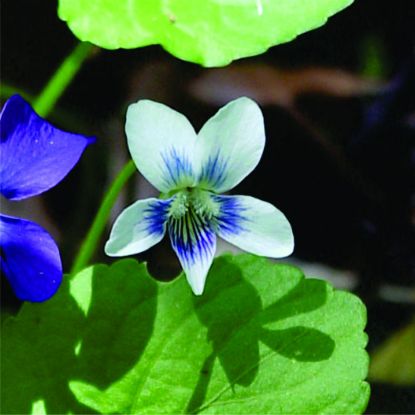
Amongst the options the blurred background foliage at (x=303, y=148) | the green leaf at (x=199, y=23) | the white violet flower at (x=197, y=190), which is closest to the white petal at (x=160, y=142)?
the white violet flower at (x=197, y=190)

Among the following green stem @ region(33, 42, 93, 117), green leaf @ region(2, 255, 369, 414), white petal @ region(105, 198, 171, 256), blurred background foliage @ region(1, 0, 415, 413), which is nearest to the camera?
white petal @ region(105, 198, 171, 256)

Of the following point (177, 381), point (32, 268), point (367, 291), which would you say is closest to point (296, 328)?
point (177, 381)

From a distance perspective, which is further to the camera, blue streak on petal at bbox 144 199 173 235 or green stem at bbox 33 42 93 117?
green stem at bbox 33 42 93 117

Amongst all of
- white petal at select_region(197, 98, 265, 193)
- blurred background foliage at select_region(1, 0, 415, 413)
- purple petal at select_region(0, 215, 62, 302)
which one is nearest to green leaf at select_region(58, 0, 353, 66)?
white petal at select_region(197, 98, 265, 193)

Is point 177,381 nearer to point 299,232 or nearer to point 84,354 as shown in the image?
point 84,354

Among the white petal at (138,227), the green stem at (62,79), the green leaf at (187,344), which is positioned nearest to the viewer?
the white petal at (138,227)

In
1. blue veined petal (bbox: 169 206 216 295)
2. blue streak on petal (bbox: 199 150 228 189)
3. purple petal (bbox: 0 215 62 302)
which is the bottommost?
blue veined petal (bbox: 169 206 216 295)

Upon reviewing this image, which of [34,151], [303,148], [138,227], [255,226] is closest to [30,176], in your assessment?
[34,151]

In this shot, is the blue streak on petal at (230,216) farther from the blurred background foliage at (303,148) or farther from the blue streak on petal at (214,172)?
the blurred background foliage at (303,148)

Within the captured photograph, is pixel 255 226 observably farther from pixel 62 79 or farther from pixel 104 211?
pixel 62 79

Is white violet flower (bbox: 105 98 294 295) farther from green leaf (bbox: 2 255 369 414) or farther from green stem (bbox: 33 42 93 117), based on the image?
green stem (bbox: 33 42 93 117)
